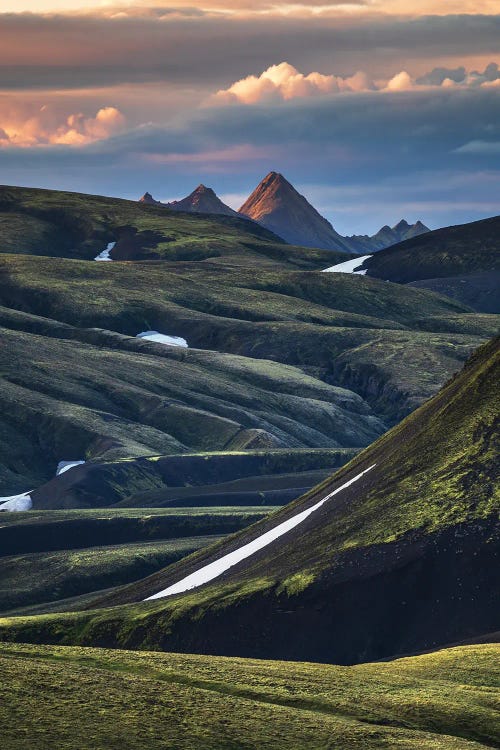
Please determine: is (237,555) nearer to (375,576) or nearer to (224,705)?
(375,576)

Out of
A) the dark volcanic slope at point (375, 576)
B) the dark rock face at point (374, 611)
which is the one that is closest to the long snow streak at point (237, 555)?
the dark volcanic slope at point (375, 576)

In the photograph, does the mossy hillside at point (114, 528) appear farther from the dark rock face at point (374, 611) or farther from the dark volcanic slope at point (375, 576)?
the dark rock face at point (374, 611)

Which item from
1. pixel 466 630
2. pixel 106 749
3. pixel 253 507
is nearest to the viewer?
pixel 106 749

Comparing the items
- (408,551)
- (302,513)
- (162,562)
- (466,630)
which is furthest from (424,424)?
(162,562)

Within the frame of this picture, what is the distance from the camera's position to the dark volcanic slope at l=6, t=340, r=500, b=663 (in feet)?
290

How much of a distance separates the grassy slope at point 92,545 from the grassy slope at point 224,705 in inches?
3635

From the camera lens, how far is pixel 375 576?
304ft

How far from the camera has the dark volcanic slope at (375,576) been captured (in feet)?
290

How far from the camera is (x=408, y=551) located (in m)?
93.8

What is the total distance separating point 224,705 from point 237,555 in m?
67.6

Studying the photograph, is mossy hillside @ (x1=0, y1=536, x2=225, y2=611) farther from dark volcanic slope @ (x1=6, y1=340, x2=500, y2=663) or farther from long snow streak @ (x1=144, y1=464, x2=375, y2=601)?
long snow streak @ (x1=144, y1=464, x2=375, y2=601)

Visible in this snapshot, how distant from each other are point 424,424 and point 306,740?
71587 millimetres

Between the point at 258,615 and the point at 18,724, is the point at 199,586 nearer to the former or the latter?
the point at 258,615

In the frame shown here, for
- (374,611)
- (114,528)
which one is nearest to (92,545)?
(114,528)
